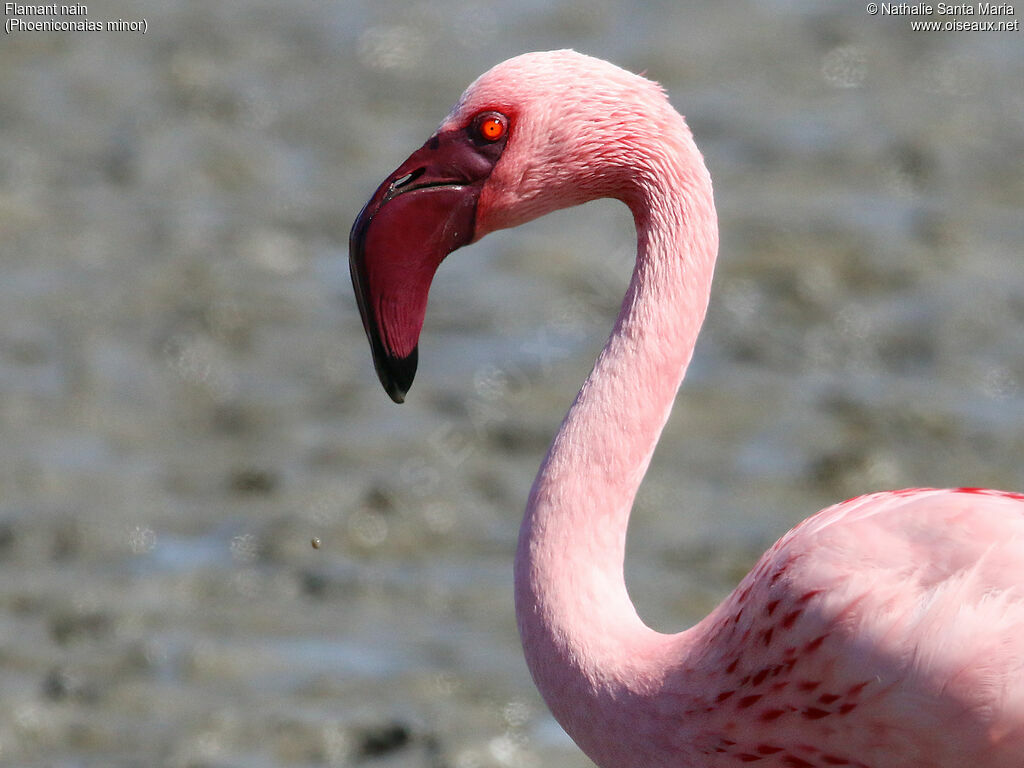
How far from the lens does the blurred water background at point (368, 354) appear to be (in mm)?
6016

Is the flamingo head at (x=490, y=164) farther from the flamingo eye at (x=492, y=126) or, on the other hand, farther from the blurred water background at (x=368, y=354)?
the blurred water background at (x=368, y=354)

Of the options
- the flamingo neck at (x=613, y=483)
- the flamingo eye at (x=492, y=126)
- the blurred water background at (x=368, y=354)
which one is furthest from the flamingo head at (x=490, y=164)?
the blurred water background at (x=368, y=354)

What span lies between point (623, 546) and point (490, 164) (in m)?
0.81

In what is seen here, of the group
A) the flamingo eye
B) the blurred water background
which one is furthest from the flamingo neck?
the blurred water background

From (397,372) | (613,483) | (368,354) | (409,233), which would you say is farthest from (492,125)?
(368,354)

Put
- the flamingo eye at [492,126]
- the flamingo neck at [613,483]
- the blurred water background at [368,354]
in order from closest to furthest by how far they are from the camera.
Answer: the flamingo neck at [613,483] < the flamingo eye at [492,126] < the blurred water background at [368,354]

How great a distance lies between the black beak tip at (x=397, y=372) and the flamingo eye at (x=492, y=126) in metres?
0.46

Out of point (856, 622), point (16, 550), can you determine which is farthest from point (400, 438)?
→ point (856, 622)

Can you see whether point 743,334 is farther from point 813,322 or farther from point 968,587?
point 968,587

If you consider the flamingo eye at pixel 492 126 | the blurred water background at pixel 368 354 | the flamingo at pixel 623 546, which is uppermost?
the flamingo eye at pixel 492 126

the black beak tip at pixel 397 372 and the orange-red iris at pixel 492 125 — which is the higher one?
the orange-red iris at pixel 492 125

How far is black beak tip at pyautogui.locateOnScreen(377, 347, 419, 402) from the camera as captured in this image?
11.5 feet

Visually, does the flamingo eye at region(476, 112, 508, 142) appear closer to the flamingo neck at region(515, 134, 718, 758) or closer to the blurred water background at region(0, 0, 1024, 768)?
the flamingo neck at region(515, 134, 718, 758)

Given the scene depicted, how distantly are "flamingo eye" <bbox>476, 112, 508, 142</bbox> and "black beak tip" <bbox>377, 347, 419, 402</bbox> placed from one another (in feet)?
1.50
